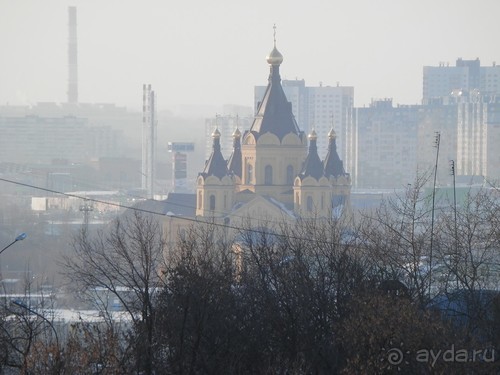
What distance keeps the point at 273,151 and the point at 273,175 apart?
0.81 m

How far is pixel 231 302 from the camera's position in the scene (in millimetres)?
18781

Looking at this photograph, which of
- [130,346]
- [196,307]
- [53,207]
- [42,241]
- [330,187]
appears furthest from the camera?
[53,207]

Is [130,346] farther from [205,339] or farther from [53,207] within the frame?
[53,207]

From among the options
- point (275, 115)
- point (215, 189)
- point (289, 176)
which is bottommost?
point (215, 189)

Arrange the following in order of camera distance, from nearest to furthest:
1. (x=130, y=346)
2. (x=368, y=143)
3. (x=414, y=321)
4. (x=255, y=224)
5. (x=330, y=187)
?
(x=414, y=321), (x=130, y=346), (x=255, y=224), (x=330, y=187), (x=368, y=143)

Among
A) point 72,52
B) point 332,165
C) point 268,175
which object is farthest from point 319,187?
point 72,52

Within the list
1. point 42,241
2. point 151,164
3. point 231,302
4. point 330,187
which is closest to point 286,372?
point 231,302

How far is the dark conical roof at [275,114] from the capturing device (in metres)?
48.4

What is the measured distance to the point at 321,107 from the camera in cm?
13262

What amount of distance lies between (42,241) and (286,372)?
45.6 meters

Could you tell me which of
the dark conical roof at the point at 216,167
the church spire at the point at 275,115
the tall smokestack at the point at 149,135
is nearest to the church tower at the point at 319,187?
the church spire at the point at 275,115

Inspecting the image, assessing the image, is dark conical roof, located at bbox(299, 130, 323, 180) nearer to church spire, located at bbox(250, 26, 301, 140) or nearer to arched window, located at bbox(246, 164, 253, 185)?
church spire, located at bbox(250, 26, 301, 140)

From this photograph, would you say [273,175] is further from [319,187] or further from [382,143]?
[382,143]

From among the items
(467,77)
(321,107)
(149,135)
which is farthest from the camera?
(467,77)
